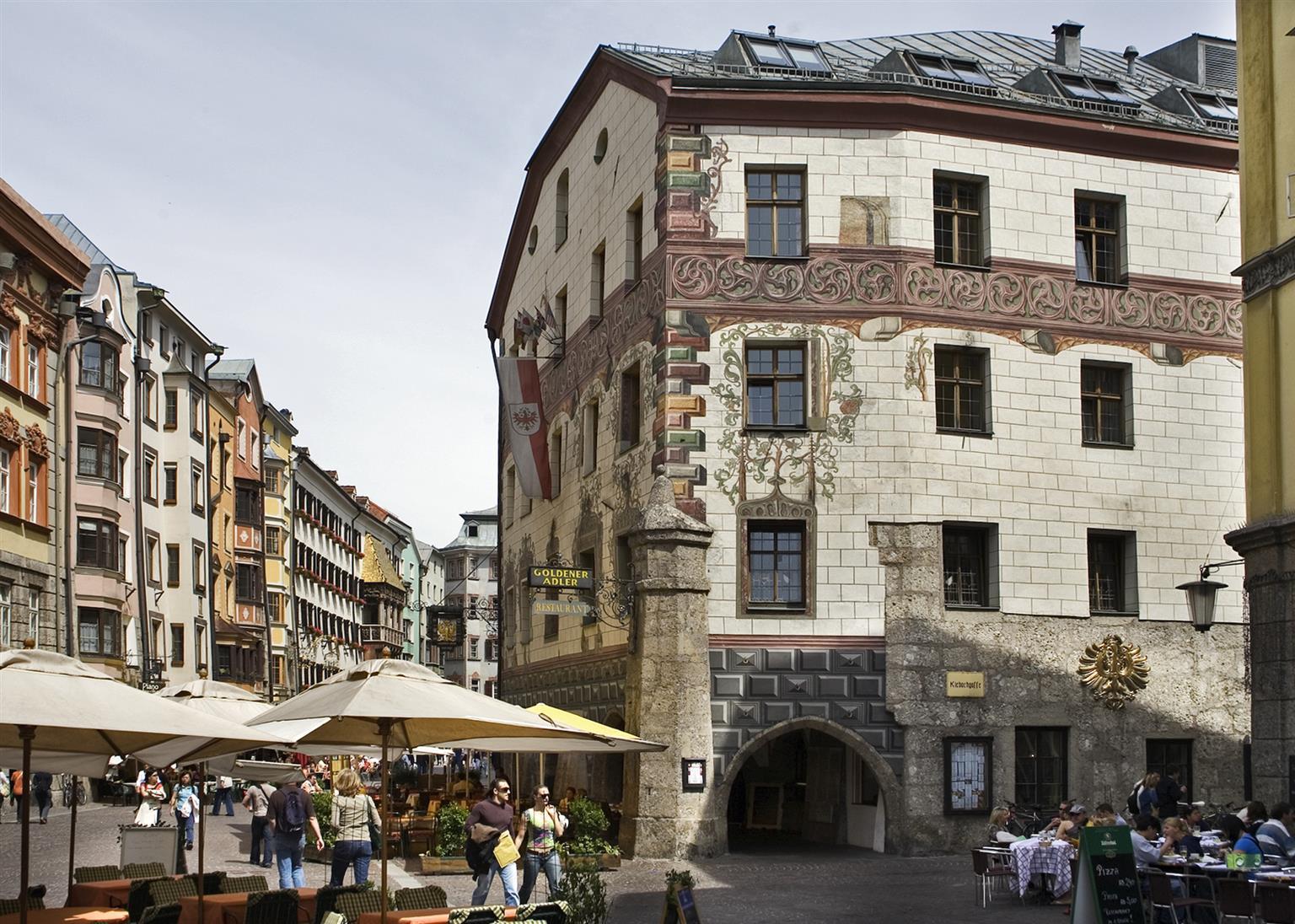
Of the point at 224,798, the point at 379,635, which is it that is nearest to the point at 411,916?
the point at 224,798

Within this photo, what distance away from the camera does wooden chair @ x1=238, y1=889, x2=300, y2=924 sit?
15.6 meters

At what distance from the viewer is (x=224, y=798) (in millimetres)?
46750

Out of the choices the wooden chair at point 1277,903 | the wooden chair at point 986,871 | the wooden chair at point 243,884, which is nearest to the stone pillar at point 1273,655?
the wooden chair at point 986,871

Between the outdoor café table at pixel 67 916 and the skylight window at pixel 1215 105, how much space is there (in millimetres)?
27871

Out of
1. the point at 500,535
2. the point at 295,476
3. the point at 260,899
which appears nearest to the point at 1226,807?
the point at 260,899

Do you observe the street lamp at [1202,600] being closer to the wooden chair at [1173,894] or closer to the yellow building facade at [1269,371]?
the yellow building facade at [1269,371]

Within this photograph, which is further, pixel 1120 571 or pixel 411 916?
pixel 1120 571

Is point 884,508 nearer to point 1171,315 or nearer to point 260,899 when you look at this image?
point 1171,315

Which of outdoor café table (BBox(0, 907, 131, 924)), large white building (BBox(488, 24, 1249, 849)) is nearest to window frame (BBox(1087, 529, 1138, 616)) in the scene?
large white building (BBox(488, 24, 1249, 849))

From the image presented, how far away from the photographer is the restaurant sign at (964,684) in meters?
29.9

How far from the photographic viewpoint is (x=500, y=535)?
158 feet

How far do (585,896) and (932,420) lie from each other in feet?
Result: 53.4

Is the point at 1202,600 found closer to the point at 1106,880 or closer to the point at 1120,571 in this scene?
the point at 1120,571

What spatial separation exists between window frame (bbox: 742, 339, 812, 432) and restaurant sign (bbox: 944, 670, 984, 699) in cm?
506
